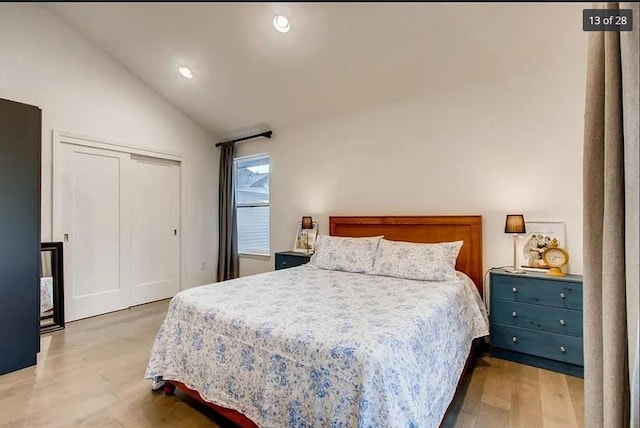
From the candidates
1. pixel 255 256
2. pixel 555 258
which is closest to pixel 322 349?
pixel 555 258

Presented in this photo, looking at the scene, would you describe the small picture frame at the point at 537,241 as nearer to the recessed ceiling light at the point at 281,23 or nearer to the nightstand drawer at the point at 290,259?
the nightstand drawer at the point at 290,259

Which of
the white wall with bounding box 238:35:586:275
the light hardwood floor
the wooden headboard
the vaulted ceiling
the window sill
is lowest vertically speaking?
the light hardwood floor

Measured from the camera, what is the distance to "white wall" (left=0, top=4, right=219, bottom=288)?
336 cm

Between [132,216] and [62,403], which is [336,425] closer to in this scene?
[62,403]

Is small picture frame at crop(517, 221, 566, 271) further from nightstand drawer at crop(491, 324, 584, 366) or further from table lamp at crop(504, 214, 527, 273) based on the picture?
nightstand drawer at crop(491, 324, 584, 366)

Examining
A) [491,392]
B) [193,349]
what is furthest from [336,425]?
[491,392]

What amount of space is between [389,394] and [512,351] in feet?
6.49

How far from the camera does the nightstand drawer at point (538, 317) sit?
2.43 m

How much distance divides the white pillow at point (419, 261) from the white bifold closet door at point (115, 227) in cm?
326

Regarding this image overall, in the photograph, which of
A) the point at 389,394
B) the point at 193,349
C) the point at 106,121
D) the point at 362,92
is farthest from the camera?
the point at 106,121

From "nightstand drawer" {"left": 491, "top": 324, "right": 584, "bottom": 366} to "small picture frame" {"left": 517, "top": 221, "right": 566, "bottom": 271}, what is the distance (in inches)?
22.1

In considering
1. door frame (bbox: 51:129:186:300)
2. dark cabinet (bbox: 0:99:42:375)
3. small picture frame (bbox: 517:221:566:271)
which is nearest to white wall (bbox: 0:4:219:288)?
door frame (bbox: 51:129:186:300)

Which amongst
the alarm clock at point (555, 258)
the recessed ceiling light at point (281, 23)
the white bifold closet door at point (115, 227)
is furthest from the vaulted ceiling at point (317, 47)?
the alarm clock at point (555, 258)

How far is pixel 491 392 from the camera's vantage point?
2.25m
